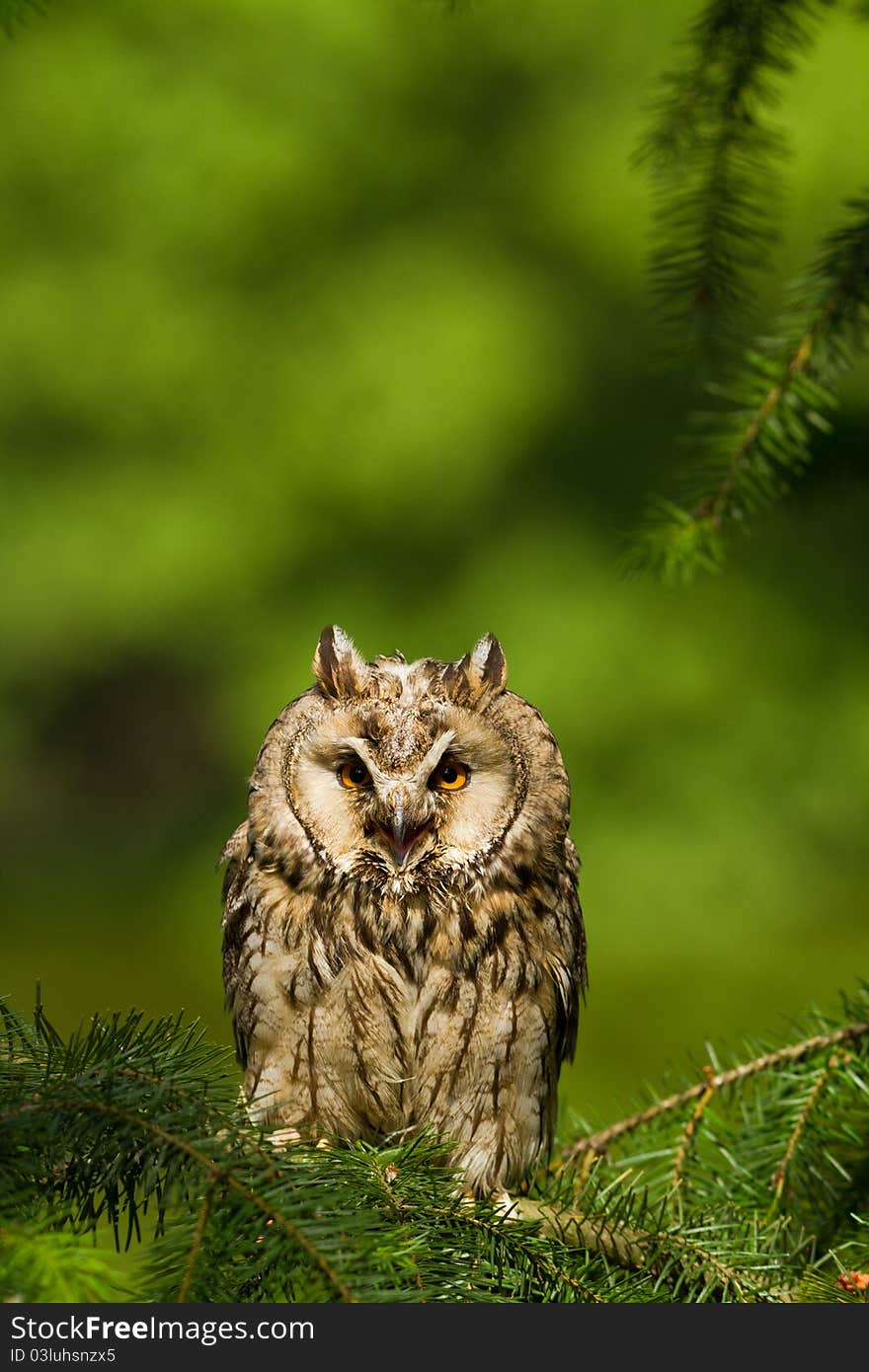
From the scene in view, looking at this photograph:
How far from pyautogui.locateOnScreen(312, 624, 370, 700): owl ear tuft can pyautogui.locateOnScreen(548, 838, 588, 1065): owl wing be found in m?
0.30

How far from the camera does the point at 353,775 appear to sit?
1.20 metres

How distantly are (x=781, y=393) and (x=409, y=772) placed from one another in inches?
22.9

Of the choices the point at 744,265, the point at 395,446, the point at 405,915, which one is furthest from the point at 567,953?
the point at 395,446

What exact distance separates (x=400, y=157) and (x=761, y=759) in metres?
2.08

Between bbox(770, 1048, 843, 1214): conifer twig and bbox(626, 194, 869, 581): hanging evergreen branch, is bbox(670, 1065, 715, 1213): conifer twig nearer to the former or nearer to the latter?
bbox(770, 1048, 843, 1214): conifer twig

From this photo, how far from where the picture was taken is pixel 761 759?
3.71 meters

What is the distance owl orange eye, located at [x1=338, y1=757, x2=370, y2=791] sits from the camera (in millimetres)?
1188

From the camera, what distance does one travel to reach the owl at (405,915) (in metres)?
1.20

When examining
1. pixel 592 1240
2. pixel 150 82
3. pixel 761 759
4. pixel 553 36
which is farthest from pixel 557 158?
pixel 592 1240

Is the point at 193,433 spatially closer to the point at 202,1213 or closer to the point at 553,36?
the point at 553,36

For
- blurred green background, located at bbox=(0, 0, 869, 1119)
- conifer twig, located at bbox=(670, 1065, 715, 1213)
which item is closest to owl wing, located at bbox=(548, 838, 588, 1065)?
conifer twig, located at bbox=(670, 1065, 715, 1213)

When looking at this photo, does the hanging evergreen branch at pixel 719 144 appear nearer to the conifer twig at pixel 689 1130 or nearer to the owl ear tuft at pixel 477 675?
the owl ear tuft at pixel 477 675

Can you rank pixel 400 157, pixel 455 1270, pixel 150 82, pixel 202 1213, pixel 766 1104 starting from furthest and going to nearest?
1. pixel 400 157
2. pixel 150 82
3. pixel 766 1104
4. pixel 455 1270
5. pixel 202 1213

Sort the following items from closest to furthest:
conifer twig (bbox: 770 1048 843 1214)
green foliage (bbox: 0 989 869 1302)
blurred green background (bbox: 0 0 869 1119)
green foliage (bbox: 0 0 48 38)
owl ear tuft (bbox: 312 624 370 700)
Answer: green foliage (bbox: 0 989 869 1302) → green foliage (bbox: 0 0 48 38) → owl ear tuft (bbox: 312 624 370 700) → conifer twig (bbox: 770 1048 843 1214) → blurred green background (bbox: 0 0 869 1119)
